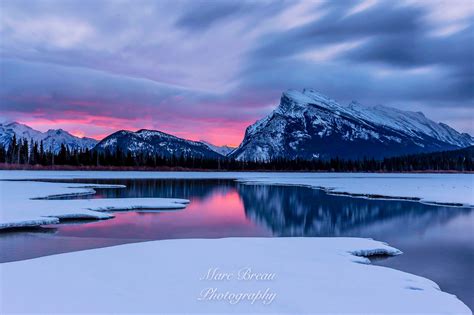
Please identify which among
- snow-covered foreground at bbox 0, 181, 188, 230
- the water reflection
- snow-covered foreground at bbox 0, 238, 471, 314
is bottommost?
the water reflection

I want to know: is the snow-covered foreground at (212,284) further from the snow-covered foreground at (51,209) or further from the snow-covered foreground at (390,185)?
the snow-covered foreground at (390,185)

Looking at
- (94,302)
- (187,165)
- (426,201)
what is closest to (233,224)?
(94,302)

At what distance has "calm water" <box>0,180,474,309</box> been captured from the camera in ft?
58.4

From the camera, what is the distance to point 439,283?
14.8 m

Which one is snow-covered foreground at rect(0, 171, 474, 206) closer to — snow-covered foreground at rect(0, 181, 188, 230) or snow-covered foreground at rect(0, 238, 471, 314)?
snow-covered foreground at rect(0, 181, 188, 230)

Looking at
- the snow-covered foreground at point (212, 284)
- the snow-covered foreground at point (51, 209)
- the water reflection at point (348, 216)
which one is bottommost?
the water reflection at point (348, 216)

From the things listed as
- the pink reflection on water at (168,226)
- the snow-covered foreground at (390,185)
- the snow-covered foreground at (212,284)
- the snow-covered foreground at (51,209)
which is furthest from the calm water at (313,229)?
the snow-covered foreground at (390,185)

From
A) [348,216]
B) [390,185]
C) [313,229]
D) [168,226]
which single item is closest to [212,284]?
[168,226]

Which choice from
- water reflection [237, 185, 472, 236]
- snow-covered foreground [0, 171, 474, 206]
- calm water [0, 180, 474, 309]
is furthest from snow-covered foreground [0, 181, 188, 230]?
snow-covered foreground [0, 171, 474, 206]

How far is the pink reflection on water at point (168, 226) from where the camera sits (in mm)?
23359

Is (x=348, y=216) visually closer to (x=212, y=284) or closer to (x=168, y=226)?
(x=168, y=226)

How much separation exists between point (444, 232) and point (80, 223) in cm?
2215

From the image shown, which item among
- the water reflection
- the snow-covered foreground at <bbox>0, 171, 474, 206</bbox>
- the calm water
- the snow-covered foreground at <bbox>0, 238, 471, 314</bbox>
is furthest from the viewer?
the snow-covered foreground at <bbox>0, 171, 474, 206</bbox>

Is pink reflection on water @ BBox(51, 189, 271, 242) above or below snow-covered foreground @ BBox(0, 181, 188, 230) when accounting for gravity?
below
